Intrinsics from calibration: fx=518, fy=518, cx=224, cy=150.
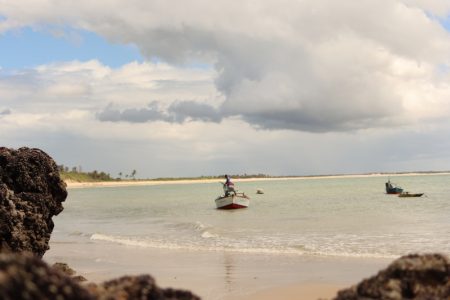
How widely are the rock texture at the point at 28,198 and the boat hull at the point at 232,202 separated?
1288 inches

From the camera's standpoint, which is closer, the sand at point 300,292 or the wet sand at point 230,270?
the sand at point 300,292

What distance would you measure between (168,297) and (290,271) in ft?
35.6

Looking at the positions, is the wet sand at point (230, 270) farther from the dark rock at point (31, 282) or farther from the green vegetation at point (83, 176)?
the green vegetation at point (83, 176)

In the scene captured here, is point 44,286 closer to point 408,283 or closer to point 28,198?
point 408,283

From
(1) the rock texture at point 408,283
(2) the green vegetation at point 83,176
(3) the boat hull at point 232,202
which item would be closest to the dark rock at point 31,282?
(1) the rock texture at point 408,283

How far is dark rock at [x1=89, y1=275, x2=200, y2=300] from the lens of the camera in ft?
13.7

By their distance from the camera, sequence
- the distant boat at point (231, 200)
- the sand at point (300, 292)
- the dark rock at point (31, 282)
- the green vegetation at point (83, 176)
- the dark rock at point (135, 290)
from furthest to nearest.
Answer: the green vegetation at point (83, 176), the distant boat at point (231, 200), the sand at point (300, 292), the dark rock at point (135, 290), the dark rock at point (31, 282)

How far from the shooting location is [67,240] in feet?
82.9

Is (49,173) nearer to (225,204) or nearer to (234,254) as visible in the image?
(234,254)

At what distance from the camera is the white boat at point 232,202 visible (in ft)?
149

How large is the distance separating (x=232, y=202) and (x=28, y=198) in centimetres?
3397

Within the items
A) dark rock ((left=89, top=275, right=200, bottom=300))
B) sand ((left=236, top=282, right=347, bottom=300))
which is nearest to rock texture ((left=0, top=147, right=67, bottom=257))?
sand ((left=236, top=282, right=347, bottom=300))

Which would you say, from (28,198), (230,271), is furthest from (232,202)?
(28,198)

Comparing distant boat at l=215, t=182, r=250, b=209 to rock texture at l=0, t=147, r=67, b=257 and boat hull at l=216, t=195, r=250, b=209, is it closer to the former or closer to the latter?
boat hull at l=216, t=195, r=250, b=209
